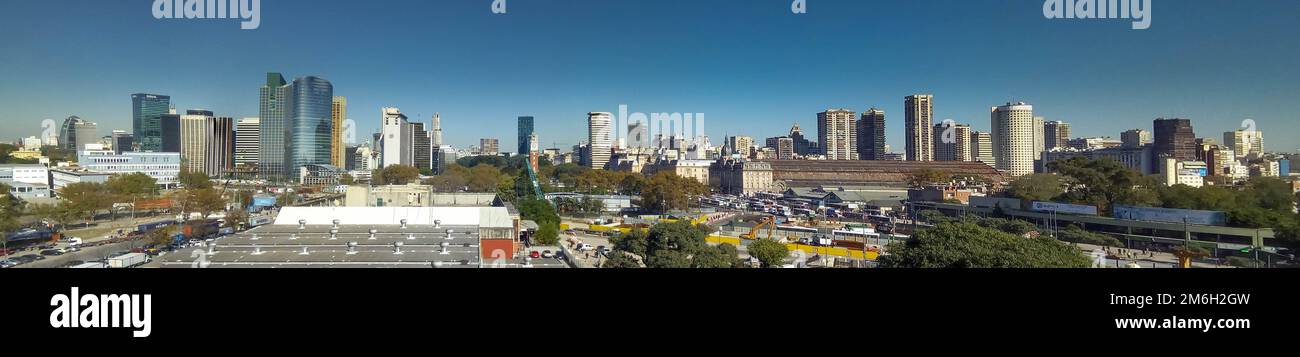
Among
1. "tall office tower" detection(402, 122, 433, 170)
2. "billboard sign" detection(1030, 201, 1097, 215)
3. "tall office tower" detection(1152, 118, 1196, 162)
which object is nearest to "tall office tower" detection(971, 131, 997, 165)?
"tall office tower" detection(1152, 118, 1196, 162)

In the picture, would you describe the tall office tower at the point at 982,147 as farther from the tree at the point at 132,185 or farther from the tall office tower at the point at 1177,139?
the tree at the point at 132,185

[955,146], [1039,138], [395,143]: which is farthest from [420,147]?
[1039,138]

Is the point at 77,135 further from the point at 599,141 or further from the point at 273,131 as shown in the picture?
the point at 599,141

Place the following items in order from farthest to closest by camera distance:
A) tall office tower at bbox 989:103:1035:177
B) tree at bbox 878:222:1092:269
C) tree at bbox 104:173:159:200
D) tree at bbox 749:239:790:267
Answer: tall office tower at bbox 989:103:1035:177 < tree at bbox 104:173:159:200 < tree at bbox 749:239:790:267 < tree at bbox 878:222:1092:269

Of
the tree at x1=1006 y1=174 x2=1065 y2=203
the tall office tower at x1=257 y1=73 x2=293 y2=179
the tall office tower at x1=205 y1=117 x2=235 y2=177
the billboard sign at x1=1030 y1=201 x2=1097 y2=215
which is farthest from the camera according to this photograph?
the tall office tower at x1=257 y1=73 x2=293 y2=179

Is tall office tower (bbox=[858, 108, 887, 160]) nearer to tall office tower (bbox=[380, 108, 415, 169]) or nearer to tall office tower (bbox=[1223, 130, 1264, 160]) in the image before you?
tall office tower (bbox=[1223, 130, 1264, 160])

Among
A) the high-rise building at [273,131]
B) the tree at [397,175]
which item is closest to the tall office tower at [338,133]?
the high-rise building at [273,131]
